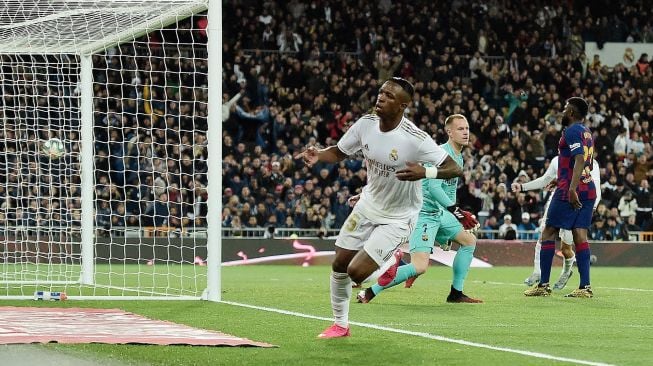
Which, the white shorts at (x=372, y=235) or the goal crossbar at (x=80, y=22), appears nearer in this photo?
the white shorts at (x=372, y=235)

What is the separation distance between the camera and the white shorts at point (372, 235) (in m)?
9.52

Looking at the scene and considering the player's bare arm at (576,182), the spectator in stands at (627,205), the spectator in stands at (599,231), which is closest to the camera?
the player's bare arm at (576,182)

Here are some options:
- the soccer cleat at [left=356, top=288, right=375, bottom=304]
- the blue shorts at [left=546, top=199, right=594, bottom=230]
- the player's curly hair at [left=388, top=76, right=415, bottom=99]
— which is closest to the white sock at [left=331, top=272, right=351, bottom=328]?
the player's curly hair at [left=388, top=76, right=415, bottom=99]

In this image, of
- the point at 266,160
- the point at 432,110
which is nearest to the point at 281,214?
the point at 266,160

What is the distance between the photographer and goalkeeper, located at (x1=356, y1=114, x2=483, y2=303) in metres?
13.1

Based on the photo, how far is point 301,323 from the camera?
10633mm

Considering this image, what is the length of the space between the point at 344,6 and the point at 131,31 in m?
20.2

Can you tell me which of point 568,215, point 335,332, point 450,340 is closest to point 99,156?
point 568,215

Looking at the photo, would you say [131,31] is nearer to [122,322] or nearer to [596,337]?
[122,322]

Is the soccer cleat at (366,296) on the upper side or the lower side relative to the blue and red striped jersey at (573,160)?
lower

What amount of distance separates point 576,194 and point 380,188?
16.4 ft

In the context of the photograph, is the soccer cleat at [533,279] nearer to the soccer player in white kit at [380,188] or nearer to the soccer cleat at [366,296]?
the soccer cleat at [366,296]

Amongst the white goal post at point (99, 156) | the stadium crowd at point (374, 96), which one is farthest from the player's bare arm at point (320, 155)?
the stadium crowd at point (374, 96)

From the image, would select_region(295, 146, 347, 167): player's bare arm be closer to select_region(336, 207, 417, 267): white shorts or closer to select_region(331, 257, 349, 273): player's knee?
select_region(336, 207, 417, 267): white shorts
